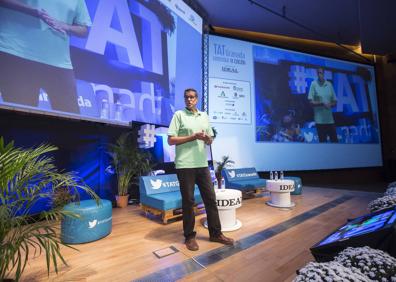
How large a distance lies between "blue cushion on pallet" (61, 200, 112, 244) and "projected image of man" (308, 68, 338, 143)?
674 centimetres

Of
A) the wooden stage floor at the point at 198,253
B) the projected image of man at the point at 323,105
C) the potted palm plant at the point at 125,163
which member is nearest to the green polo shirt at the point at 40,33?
the potted palm plant at the point at 125,163

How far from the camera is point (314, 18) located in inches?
250

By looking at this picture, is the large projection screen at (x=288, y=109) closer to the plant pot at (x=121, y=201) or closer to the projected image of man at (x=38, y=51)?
the plant pot at (x=121, y=201)

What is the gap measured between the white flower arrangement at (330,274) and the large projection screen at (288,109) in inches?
182

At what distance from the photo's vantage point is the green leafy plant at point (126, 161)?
3.83m

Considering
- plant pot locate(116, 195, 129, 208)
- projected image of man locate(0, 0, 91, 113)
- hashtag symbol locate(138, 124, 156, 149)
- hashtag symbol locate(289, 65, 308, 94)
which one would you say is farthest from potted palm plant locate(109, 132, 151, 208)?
hashtag symbol locate(289, 65, 308, 94)

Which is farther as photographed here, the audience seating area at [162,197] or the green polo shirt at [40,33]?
the audience seating area at [162,197]

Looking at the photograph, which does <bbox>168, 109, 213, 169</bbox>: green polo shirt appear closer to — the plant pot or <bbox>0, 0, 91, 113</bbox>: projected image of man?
<bbox>0, 0, 91, 113</bbox>: projected image of man

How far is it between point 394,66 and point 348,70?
2098 mm

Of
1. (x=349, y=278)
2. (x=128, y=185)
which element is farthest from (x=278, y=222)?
(x=128, y=185)

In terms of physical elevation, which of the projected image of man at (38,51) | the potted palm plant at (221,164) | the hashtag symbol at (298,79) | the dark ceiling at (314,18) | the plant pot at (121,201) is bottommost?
the plant pot at (121,201)

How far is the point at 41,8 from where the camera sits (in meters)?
2.61

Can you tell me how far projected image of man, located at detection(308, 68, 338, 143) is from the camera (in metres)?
6.91

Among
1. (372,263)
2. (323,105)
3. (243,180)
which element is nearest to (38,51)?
(372,263)
